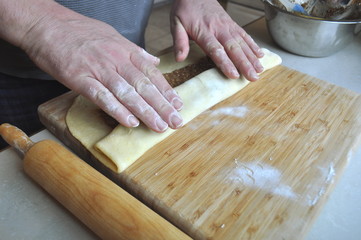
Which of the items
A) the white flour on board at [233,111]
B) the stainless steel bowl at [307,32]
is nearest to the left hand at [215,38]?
the white flour on board at [233,111]

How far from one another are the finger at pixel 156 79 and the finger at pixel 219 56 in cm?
24

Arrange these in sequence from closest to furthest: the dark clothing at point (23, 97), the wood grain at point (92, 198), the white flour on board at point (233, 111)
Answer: the wood grain at point (92, 198) → the white flour on board at point (233, 111) → the dark clothing at point (23, 97)

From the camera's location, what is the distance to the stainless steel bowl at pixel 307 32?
1106mm

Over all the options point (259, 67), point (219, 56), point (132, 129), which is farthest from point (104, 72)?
point (259, 67)

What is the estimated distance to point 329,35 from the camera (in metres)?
1.14

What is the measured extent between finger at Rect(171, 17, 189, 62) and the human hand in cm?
20

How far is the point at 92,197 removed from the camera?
600mm

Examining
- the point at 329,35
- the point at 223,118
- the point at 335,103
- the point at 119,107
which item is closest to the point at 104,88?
the point at 119,107

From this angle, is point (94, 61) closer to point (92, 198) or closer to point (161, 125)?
point (161, 125)

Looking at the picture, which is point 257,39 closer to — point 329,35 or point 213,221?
point 329,35

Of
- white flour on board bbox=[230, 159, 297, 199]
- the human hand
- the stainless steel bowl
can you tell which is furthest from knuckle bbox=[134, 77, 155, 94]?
the stainless steel bowl

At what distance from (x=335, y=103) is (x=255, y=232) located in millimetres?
558

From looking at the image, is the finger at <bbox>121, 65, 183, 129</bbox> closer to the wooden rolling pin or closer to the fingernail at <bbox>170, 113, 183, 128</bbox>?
the fingernail at <bbox>170, 113, 183, 128</bbox>

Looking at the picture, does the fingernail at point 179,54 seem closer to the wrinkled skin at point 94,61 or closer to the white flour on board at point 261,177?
the wrinkled skin at point 94,61
